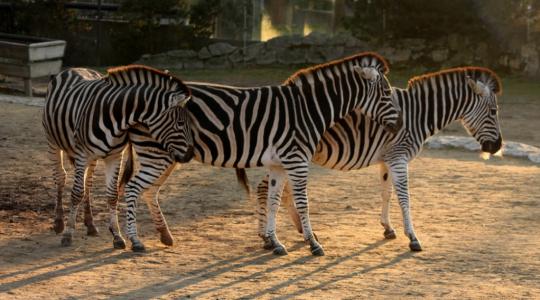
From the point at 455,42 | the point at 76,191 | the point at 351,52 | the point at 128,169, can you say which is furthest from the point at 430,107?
the point at 351,52

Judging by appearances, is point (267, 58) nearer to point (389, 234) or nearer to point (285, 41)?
point (285, 41)

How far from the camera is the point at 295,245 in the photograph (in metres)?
8.65

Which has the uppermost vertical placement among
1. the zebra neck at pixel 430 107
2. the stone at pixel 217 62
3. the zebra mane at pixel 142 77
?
the zebra mane at pixel 142 77

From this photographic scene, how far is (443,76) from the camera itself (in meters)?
9.13

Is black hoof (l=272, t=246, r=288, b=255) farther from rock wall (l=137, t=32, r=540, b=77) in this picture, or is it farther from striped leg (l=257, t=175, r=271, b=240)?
rock wall (l=137, t=32, r=540, b=77)

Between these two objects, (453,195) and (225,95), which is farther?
(453,195)

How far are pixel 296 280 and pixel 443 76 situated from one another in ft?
9.18

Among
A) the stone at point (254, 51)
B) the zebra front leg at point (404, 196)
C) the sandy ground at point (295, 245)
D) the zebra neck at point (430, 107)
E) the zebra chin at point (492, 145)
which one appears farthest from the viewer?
the stone at point (254, 51)

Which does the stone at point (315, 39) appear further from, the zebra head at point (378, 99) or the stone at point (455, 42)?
the zebra head at point (378, 99)

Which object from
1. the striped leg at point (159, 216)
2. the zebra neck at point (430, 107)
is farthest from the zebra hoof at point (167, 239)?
the zebra neck at point (430, 107)

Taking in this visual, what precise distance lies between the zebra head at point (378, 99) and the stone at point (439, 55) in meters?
14.8

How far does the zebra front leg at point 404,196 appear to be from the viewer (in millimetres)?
8453

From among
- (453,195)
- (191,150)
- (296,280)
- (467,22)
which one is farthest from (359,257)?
(467,22)

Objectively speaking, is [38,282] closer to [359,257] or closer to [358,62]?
[359,257]
